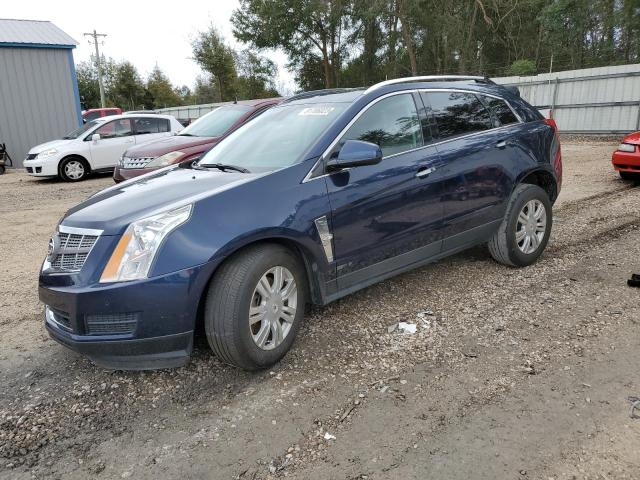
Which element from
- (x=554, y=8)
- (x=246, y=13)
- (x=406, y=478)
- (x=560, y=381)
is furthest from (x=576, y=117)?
(x=246, y=13)

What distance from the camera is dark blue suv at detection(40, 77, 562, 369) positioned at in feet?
9.23

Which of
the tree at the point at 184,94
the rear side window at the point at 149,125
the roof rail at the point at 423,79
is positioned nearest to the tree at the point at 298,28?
the tree at the point at 184,94

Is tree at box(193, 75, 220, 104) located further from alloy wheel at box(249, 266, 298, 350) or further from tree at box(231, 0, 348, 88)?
alloy wheel at box(249, 266, 298, 350)

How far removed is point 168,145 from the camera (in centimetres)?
855

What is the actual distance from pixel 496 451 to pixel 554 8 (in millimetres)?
33694

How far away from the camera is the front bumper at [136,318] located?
275 centimetres

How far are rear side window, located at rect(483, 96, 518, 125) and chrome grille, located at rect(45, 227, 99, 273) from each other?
367 centimetres

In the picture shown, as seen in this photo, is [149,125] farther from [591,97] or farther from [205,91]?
[205,91]

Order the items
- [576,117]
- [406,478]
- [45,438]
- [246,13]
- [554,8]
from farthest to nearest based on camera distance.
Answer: [246,13] → [554,8] → [576,117] → [45,438] → [406,478]

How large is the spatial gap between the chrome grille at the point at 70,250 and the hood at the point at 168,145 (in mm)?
5446

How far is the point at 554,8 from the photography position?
29859 mm

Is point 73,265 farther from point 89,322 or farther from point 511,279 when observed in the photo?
point 511,279

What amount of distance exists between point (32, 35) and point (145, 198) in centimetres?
1765

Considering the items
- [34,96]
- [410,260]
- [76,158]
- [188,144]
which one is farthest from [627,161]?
[34,96]
